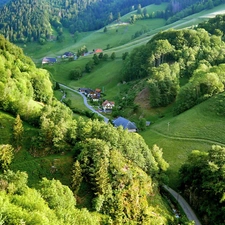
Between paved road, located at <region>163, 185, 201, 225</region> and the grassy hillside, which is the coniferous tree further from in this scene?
the grassy hillside

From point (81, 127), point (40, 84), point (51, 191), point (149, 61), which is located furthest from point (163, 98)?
point (51, 191)

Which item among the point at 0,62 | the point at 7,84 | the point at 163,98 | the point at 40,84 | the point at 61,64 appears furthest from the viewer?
the point at 61,64

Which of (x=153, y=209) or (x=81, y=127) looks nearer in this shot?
(x=153, y=209)

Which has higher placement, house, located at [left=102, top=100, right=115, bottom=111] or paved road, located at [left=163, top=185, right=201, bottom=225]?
house, located at [left=102, top=100, right=115, bottom=111]

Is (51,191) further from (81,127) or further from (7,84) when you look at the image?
(7,84)

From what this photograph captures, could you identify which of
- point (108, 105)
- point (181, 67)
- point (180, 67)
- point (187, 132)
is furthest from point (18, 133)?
point (180, 67)

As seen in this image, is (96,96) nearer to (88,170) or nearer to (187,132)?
(187,132)

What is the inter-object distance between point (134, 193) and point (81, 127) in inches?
572

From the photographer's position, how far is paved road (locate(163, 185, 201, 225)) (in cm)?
5317

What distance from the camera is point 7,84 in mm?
60719

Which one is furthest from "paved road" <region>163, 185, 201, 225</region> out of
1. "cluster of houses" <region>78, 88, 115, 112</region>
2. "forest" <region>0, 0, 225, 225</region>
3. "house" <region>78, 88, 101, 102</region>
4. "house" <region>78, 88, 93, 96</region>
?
"house" <region>78, 88, 93, 96</region>

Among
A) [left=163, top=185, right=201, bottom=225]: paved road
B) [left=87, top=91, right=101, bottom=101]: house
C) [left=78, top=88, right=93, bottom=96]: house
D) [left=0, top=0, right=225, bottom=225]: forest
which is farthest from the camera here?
[left=78, top=88, right=93, bottom=96]: house

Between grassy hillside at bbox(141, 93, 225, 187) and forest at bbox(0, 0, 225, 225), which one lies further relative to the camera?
grassy hillside at bbox(141, 93, 225, 187)

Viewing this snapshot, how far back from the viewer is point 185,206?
56.2 meters
